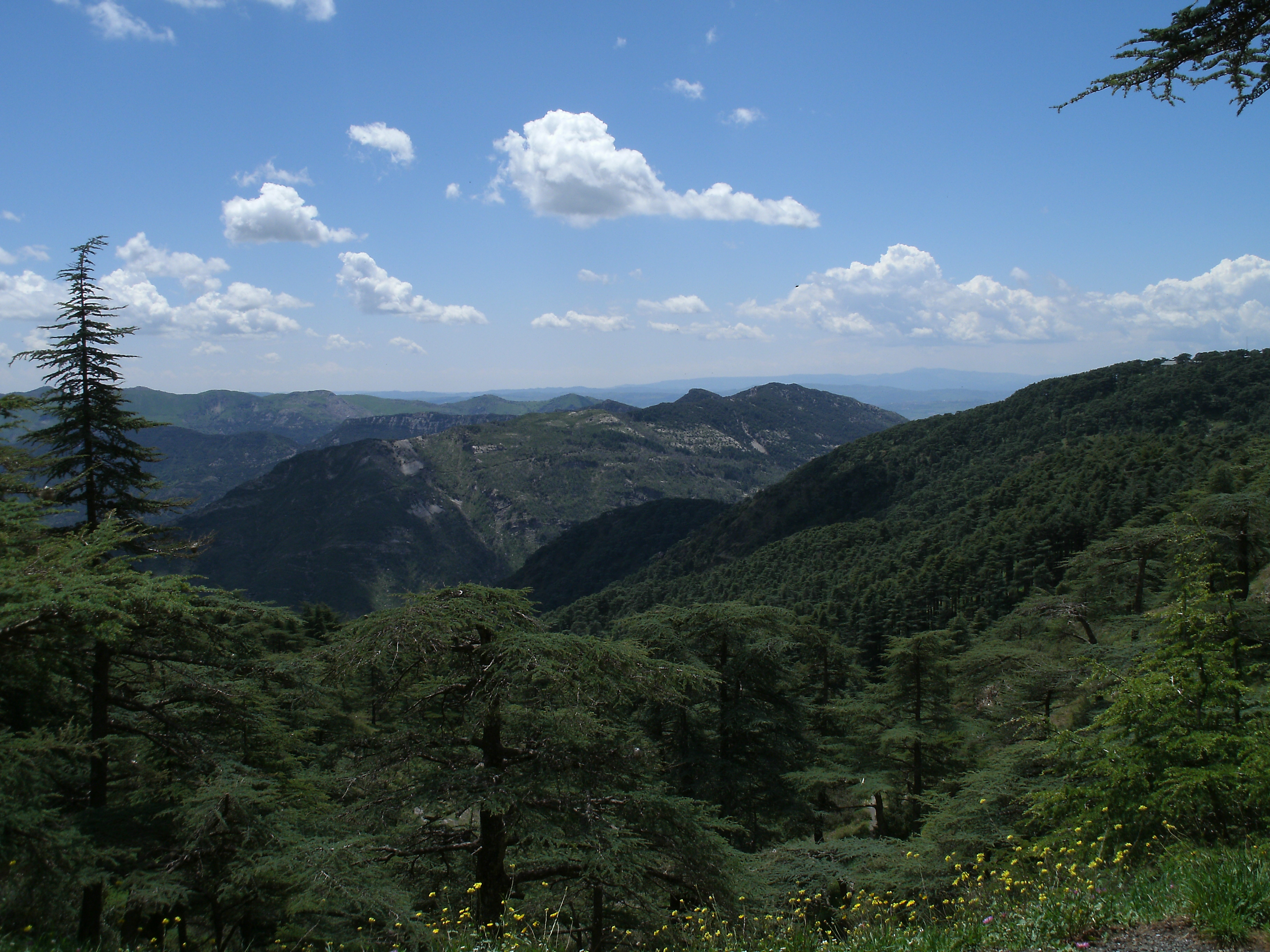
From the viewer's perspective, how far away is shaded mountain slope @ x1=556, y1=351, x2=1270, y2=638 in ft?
263

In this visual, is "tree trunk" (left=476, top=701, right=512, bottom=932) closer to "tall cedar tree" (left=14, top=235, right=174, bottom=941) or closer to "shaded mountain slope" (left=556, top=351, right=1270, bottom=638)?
"tall cedar tree" (left=14, top=235, right=174, bottom=941)

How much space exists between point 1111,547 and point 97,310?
4304 cm

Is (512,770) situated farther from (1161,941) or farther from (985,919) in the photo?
(1161,941)

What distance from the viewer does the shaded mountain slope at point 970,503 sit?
263ft

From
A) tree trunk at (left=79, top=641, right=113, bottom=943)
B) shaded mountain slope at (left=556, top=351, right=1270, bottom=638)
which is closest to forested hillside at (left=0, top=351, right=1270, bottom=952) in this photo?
tree trunk at (left=79, top=641, right=113, bottom=943)

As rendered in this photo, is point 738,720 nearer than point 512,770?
No

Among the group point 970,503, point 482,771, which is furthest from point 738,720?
point 970,503

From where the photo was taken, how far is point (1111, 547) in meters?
31.8

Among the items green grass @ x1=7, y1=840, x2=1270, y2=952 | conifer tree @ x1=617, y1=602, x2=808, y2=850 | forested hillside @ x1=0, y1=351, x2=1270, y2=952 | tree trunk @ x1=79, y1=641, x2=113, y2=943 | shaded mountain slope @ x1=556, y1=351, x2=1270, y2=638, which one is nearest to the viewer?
green grass @ x1=7, y1=840, x2=1270, y2=952

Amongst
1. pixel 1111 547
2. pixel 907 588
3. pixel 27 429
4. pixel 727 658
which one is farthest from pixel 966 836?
pixel 907 588

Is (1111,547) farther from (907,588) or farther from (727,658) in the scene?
(907,588)

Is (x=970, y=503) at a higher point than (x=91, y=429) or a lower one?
lower

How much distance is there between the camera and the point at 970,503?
119625 millimetres

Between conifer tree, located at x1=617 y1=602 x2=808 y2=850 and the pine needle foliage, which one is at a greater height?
the pine needle foliage
